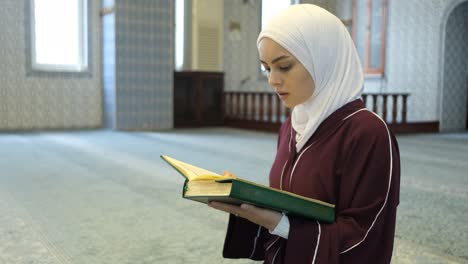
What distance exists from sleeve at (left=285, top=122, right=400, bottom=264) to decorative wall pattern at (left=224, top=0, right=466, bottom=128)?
26.4 ft

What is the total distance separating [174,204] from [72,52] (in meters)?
6.07

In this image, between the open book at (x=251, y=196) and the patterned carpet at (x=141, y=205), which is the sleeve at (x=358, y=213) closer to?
the open book at (x=251, y=196)

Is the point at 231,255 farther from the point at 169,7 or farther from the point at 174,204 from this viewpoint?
the point at 169,7

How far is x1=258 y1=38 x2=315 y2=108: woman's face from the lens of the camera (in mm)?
1116

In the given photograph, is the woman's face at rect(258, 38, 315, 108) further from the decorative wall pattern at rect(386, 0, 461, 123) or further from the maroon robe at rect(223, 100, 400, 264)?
the decorative wall pattern at rect(386, 0, 461, 123)

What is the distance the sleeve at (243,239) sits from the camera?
4.52 feet

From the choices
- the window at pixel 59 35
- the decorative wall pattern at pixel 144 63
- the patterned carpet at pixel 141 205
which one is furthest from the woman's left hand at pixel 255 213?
the window at pixel 59 35

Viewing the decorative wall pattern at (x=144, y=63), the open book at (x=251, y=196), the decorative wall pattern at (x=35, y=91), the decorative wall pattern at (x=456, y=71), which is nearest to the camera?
the open book at (x=251, y=196)

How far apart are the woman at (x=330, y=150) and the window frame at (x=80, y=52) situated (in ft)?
24.7

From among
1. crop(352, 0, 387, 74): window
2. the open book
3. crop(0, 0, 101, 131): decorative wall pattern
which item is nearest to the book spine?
the open book

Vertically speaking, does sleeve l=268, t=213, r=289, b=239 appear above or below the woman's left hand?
below

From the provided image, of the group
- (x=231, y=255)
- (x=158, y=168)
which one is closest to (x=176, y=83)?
(x=158, y=168)

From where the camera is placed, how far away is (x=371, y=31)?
973cm

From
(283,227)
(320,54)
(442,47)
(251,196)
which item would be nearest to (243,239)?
(283,227)
